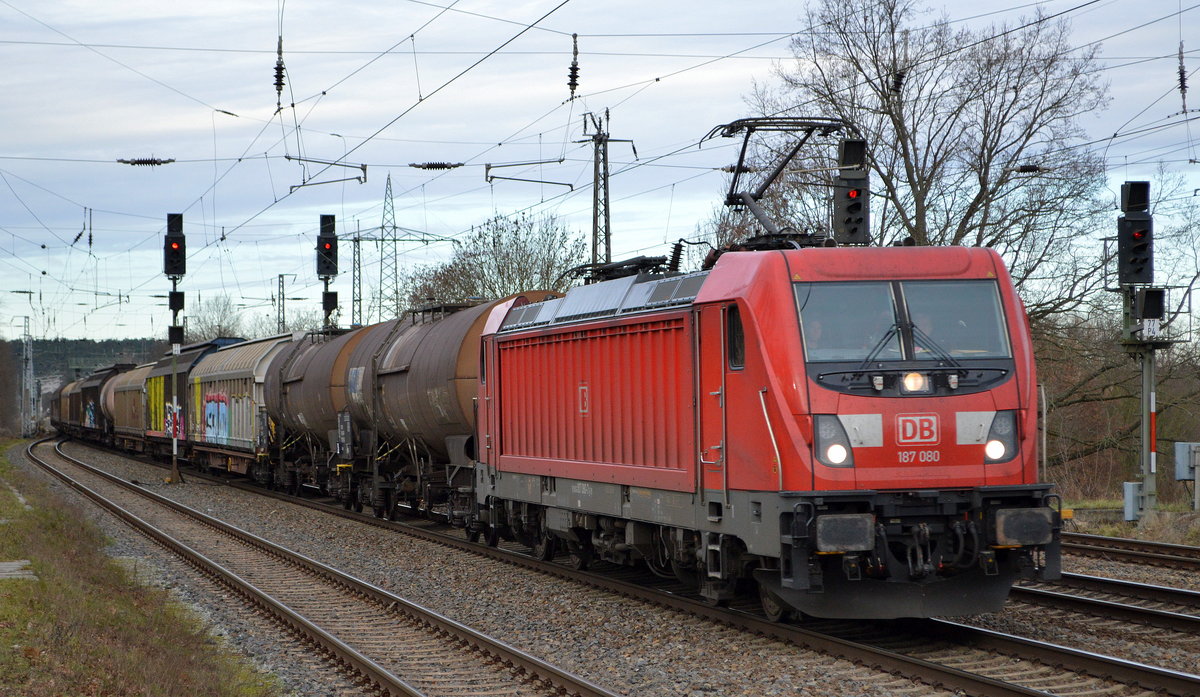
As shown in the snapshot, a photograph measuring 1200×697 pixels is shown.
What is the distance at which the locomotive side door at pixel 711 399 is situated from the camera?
1052cm

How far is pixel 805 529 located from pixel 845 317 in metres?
1.82

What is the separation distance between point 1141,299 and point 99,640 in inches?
586

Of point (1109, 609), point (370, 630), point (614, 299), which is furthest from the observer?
point (614, 299)

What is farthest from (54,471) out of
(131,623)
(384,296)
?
(131,623)

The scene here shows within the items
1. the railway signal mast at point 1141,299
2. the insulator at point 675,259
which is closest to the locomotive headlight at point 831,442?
the insulator at point 675,259

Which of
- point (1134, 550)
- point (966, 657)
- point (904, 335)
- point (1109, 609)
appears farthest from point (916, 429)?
point (1134, 550)

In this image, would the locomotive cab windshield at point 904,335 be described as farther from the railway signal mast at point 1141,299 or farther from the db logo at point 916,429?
the railway signal mast at point 1141,299

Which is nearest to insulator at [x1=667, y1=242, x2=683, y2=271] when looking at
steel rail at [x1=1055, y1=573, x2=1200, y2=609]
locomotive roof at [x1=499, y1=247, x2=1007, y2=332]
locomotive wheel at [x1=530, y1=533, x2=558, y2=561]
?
locomotive roof at [x1=499, y1=247, x2=1007, y2=332]

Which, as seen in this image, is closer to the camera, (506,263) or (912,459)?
(912,459)

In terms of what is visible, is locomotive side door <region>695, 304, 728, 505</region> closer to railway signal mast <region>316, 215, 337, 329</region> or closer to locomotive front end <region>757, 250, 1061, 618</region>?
locomotive front end <region>757, 250, 1061, 618</region>

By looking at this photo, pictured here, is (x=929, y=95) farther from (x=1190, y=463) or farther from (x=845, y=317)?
(x=845, y=317)

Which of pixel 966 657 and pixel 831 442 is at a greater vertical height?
pixel 831 442

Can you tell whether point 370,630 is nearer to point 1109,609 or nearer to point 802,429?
point 802,429

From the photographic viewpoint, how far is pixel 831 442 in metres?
9.45
